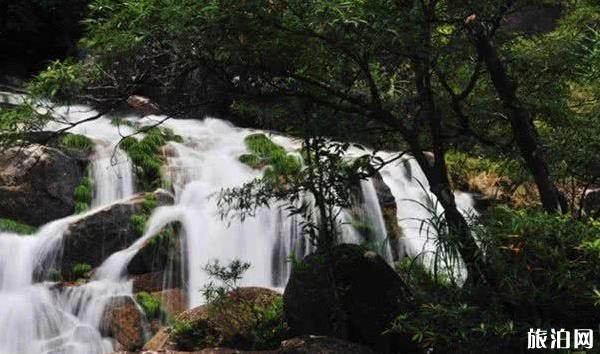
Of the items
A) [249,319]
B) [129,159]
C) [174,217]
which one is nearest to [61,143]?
[129,159]

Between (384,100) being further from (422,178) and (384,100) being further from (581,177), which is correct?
(422,178)

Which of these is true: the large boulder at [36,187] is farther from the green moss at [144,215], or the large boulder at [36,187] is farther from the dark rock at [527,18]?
the dark rock at [527,18]

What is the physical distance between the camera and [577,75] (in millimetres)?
5508

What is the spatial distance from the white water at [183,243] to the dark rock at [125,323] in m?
0.12

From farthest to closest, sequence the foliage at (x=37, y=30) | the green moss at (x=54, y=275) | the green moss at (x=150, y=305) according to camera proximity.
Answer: the foliage at (x=37, y=30) → the green moss at (x=54, y=275) → the green moss at (x=150, y=305)

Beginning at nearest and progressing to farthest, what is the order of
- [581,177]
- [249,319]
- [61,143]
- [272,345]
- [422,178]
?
1. [581,177]
2. [272,345]
3. [249,319]
4. [61,143]
5. [422,178]

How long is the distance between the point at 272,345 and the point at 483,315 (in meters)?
3.39

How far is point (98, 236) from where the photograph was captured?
31.1ft

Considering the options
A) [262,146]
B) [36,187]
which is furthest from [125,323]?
[262,146]

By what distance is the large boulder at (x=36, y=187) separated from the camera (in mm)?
10125

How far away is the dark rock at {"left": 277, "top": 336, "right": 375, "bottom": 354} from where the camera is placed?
4781 mm

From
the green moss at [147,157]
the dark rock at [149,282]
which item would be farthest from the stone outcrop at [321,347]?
the green moss at [147,157]

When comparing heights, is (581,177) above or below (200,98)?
below

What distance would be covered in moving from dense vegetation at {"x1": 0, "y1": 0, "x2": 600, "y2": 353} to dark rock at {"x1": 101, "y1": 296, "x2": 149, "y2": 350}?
375cm
